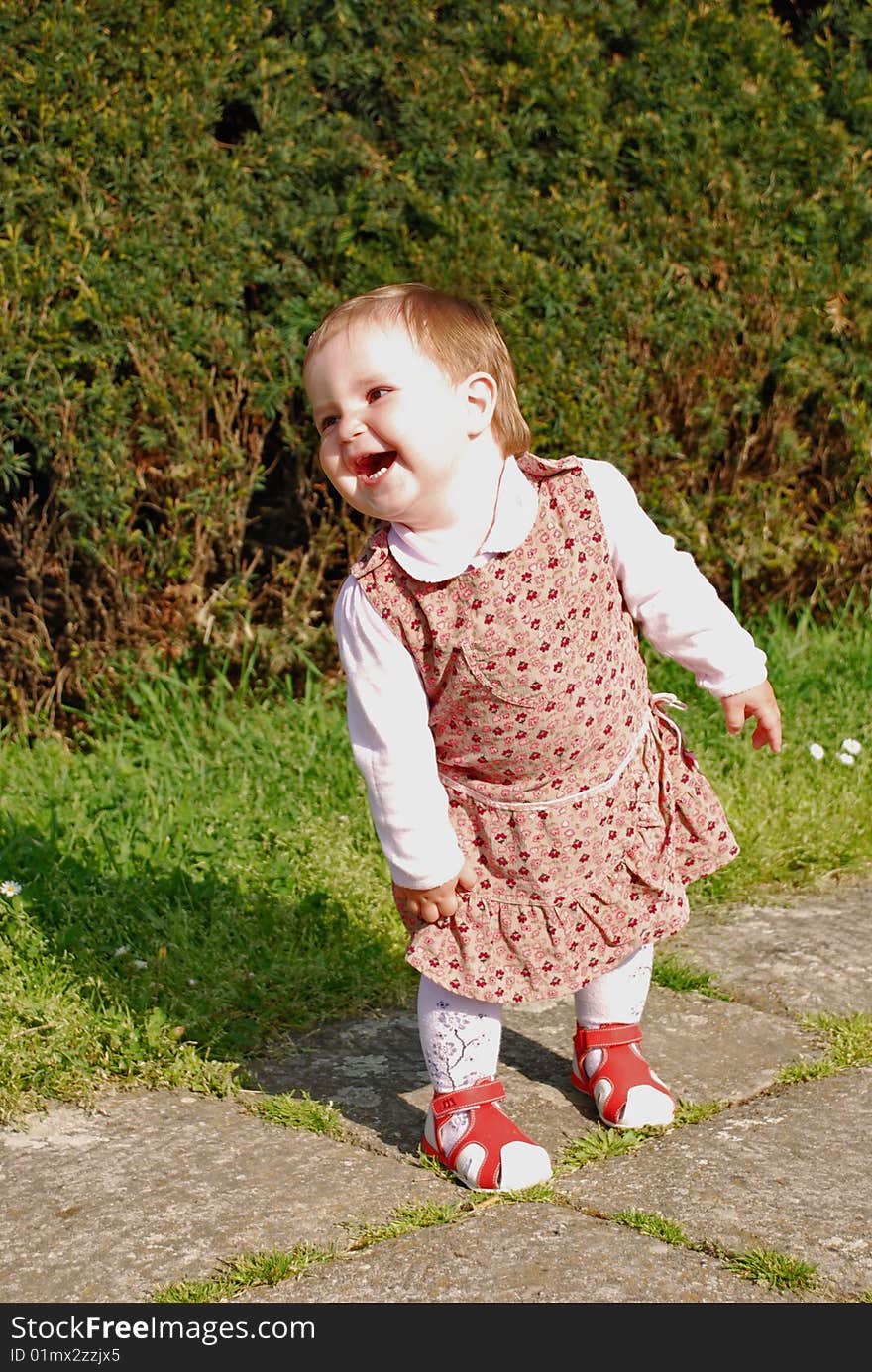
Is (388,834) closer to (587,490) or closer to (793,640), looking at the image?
(587,490)

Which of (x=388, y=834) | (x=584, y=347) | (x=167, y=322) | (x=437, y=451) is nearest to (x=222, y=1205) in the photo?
(x=388, y=834)

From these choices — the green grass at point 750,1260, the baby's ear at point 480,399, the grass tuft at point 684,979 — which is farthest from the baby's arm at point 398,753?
the grass tuft at point 684,979

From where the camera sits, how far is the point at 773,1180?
8.03 ft

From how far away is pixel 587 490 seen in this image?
262 centimetres

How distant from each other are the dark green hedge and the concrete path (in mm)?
1890

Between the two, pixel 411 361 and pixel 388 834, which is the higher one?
pixel 411 361

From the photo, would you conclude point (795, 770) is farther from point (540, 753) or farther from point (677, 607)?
point (540, 753)

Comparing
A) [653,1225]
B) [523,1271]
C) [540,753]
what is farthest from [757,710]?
[523,1271]

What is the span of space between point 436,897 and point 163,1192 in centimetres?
60

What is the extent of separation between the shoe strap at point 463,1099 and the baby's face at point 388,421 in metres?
0.91

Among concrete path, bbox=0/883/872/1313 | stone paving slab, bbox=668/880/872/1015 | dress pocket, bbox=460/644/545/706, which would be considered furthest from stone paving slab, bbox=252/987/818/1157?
dress pocket, bbox=460/644/545/706

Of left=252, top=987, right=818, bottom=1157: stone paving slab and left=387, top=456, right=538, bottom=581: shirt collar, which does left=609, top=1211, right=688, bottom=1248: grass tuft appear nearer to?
left=252, top=987, right=818, bottom=1157: stone paving slab

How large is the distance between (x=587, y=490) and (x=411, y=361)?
0.38 meters

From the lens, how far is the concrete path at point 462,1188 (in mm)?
2189
